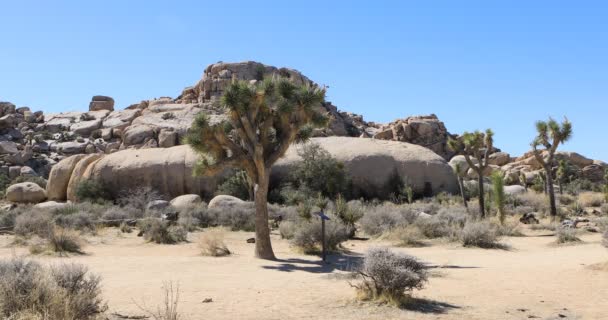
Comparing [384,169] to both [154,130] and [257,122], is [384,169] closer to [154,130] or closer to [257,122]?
[257,122]

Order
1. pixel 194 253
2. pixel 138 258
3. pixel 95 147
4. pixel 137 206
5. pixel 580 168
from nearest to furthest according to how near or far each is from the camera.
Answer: pixel 138 258 < pixel 194 253 < pixel 137 206 < pixel 95 147 < pixel 580 168

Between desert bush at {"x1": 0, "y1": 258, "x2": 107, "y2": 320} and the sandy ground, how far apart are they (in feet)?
3.62

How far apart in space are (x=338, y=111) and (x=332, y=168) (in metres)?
23.6

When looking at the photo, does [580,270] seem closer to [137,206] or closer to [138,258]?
[138,258]

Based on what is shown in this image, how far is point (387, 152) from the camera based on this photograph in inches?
1313

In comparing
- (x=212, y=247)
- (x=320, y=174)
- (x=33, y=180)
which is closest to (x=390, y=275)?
(x=212, y=247)

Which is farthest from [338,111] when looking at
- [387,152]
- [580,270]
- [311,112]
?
[580,270]

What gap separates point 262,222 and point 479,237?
21.6ft

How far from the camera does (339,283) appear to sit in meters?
9.88

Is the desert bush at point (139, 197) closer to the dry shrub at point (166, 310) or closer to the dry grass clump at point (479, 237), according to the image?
the dry grass clump at point (479, 237)

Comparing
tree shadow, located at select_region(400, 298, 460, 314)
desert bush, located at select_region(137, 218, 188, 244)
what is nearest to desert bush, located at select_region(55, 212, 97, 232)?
desert bush, located at select_region(137, 218, 188, 244)

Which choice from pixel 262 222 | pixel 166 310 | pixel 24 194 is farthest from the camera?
pixel 24 194

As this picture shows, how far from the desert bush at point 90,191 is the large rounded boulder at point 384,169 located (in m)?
10.5

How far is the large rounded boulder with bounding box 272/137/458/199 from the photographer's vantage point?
32.3m
